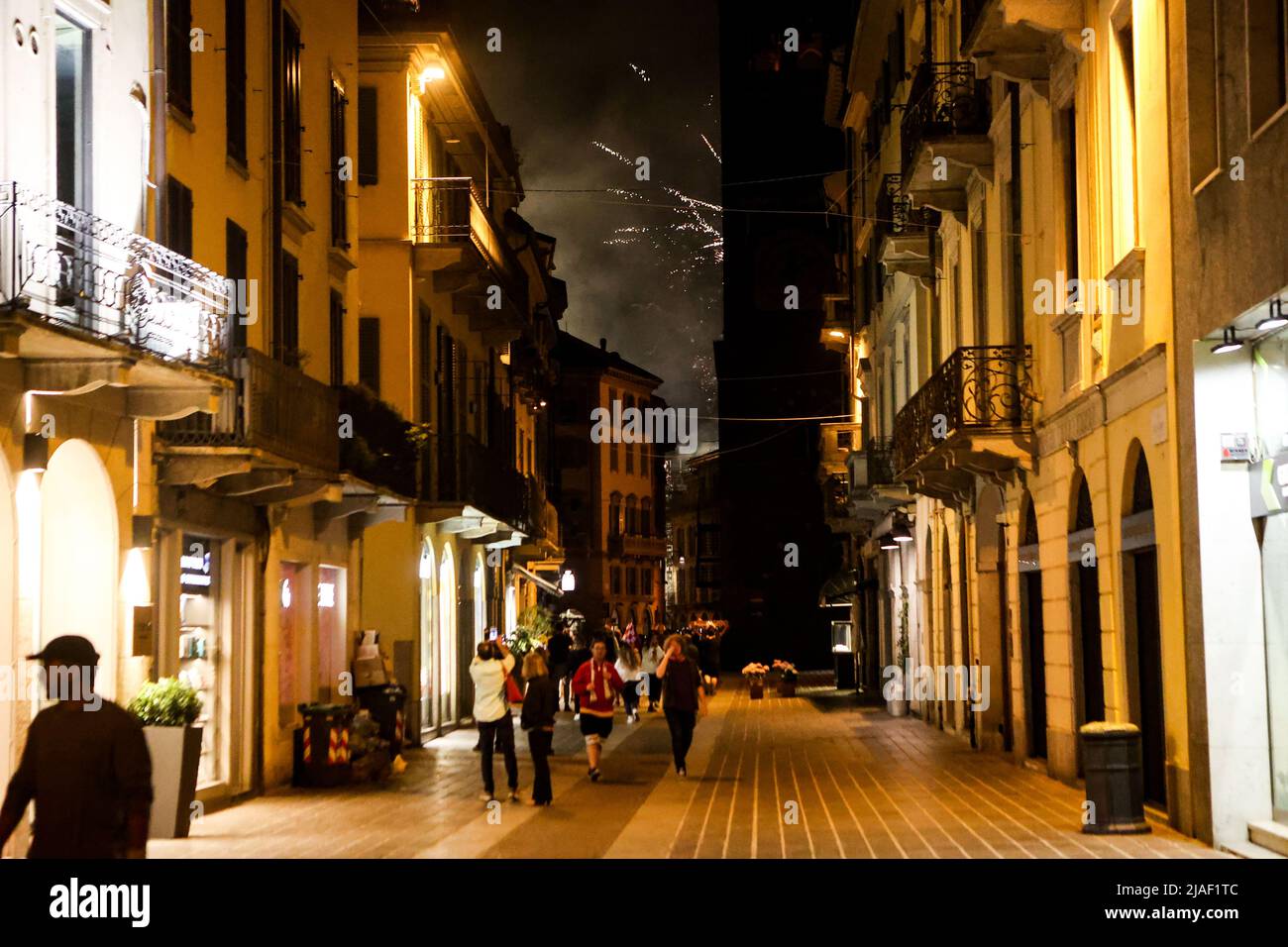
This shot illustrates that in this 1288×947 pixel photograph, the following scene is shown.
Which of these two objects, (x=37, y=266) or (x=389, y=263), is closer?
(x=37, y=266)

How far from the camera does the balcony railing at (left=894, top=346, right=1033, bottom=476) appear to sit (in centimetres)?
2262

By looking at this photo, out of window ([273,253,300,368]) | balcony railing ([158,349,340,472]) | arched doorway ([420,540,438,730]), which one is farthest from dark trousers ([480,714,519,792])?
arched doorway ([420,540,438,730])

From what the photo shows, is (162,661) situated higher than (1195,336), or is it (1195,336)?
(1195,336)

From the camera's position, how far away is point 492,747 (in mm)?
19953

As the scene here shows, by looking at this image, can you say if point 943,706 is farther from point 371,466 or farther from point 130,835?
point 130,835

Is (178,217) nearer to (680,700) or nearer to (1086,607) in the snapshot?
(680,700)

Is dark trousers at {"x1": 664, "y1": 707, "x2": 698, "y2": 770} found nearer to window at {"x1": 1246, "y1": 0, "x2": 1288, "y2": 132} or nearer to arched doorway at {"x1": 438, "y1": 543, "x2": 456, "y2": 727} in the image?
arched doorway at {"x1": 438, "y1": 543, "x2": 456, "y2": 727}

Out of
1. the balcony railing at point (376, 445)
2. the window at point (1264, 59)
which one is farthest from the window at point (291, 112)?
the window at point (1264, 59)

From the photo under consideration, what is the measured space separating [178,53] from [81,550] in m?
5.32

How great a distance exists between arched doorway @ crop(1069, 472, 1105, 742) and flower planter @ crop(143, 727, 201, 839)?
9331 millimetres

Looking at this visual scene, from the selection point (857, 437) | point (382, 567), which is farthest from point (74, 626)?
point (857, 437)
